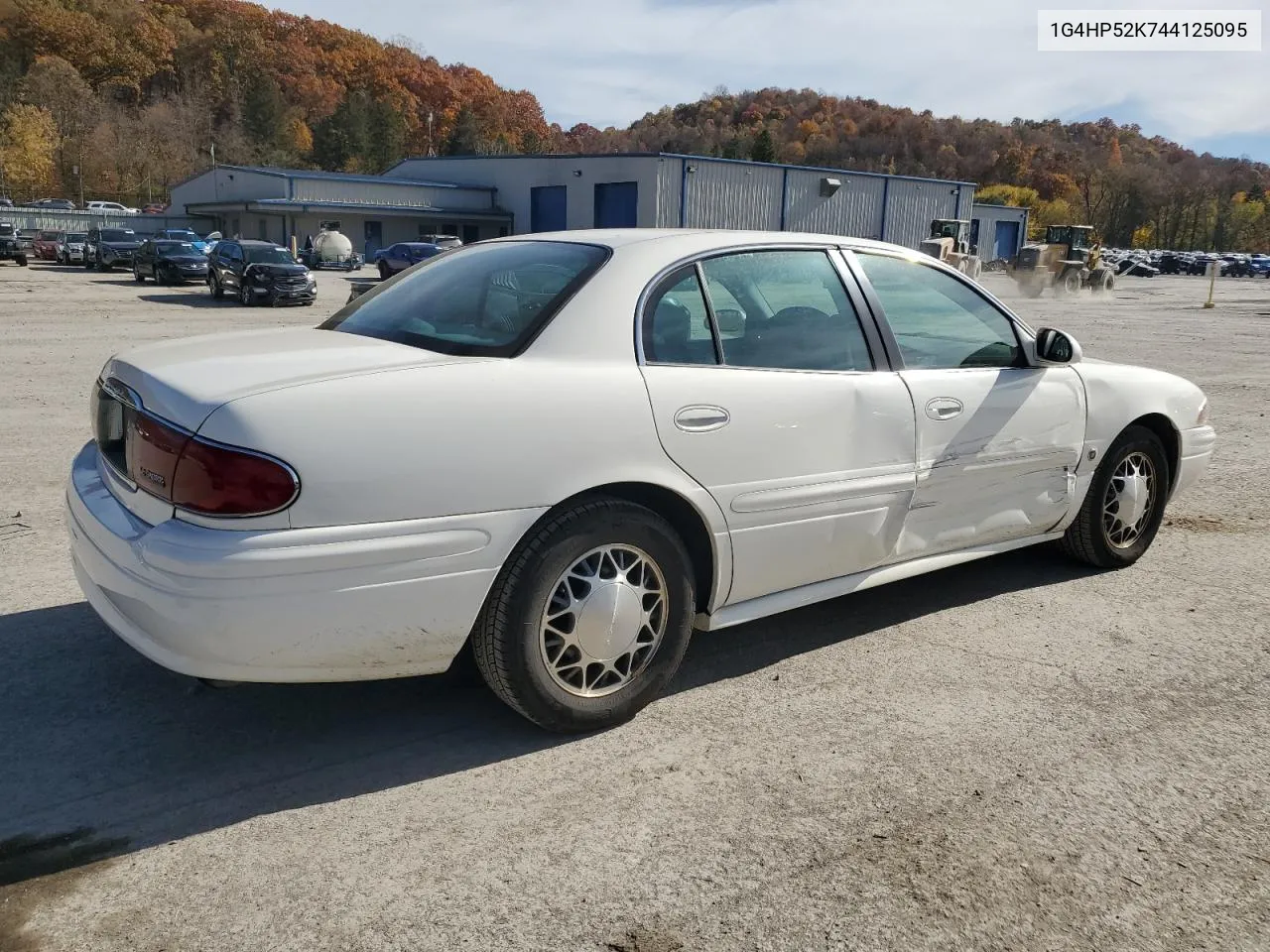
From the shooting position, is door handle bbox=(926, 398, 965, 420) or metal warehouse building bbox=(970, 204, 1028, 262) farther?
metal warehouse building bbox=(970, 204, 1028, 262)

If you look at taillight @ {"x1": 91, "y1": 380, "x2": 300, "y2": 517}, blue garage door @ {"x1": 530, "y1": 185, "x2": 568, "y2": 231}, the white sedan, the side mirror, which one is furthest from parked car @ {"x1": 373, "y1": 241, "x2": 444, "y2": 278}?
taillight @ {"x1": 91, "y1": 380, "x2": 300, "y2": 517}

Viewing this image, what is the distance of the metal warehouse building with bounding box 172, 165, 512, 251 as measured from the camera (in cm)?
5528

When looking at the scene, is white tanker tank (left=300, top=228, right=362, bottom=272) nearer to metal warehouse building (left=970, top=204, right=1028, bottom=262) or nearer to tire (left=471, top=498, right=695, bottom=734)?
metal warehouse building (left=970, top=204, right=1028, bottom=262)

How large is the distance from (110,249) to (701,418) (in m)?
39.4

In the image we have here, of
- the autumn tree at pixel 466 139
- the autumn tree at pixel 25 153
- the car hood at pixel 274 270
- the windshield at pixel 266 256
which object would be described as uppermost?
the autumn tree at pixel 466 139

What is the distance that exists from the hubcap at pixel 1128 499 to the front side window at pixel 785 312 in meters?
1.82

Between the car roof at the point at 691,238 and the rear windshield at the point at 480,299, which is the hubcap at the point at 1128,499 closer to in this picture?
the car roof at the point at 691,238

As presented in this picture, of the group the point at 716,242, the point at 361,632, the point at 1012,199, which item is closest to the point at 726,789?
the point at 361,632

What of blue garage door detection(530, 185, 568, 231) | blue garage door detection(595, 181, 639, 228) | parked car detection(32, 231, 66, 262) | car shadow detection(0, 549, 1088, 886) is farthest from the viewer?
blue garage door detection(530, 185, 568, 231)

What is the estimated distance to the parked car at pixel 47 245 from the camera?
4462 centimetres

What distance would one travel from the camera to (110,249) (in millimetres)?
37094

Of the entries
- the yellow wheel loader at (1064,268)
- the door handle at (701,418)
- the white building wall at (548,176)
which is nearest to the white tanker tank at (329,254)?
the white building wall at (548,176)

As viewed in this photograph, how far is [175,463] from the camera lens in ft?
9.04

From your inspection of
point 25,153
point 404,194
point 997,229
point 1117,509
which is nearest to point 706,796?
point 1117,509
